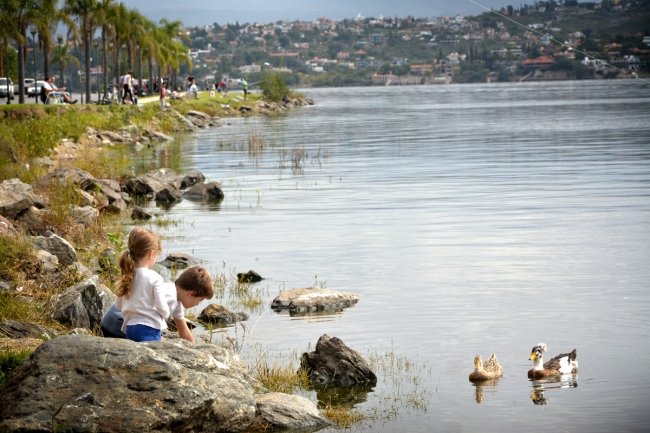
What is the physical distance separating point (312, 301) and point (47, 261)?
3818mm

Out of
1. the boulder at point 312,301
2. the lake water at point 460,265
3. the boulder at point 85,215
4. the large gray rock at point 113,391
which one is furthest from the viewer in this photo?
the boulder at point 85,215

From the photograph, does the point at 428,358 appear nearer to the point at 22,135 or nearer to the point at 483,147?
the point at 22,135

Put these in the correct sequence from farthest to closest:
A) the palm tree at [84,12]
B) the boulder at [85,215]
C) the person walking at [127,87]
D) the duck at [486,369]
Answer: the palm tree at [84,12]
the person walking at [127,87]
the boulder at [85,215]
the duck at [486,369]

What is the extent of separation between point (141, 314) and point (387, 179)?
76.5ft

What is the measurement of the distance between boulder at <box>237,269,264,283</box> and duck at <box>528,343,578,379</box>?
616 centimetres

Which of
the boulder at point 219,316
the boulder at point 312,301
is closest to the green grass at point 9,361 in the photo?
the boulder at point 219,316

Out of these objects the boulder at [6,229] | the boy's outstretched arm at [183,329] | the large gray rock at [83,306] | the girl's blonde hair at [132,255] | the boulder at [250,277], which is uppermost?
the girl's blonde hair at [132,255]

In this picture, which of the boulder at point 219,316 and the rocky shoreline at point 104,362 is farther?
the boulder at point 219,316

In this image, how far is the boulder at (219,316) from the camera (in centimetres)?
1330

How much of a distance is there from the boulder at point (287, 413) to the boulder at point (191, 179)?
863 inches

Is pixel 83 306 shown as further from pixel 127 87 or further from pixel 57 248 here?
pixel 127 87

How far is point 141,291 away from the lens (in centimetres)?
873

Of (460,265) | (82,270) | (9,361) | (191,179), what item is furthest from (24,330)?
(191,179)

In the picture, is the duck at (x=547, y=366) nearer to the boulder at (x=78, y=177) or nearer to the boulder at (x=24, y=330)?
the boulder at (x=24, y=330)
